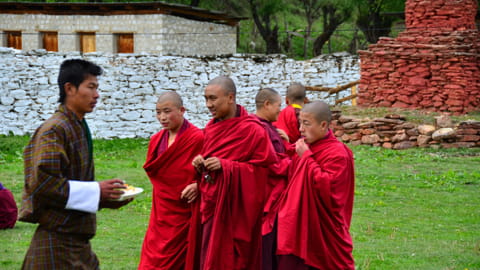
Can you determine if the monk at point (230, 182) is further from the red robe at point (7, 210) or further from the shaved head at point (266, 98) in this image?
the red robe at point (7, 210)

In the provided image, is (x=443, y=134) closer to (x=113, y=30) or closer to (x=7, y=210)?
(x=7, y=210)

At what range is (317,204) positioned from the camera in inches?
219

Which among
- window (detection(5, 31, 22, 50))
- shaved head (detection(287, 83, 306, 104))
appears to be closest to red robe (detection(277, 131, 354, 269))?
shaved head (detection(287, 83, 306, 104))

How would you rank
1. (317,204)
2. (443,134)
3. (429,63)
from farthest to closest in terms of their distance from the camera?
(429,63)
(443,134)
(317,204)

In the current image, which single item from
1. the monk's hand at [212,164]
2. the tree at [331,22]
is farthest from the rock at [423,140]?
the tree at [331,22]

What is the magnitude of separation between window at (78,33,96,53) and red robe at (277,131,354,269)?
1953cm

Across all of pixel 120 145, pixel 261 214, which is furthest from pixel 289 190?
pixel 120 145

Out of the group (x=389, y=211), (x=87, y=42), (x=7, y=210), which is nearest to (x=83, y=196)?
(x=7, y=210)

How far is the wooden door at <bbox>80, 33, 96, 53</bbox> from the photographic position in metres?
24.1

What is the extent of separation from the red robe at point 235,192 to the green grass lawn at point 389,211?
5.35ft

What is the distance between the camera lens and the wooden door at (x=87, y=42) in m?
24.1

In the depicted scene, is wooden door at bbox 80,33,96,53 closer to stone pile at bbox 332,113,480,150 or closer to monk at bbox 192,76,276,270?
stone pile at bbox 332,113,480,150

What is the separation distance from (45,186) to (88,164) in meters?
0.39

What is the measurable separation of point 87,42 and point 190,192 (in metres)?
19.2
